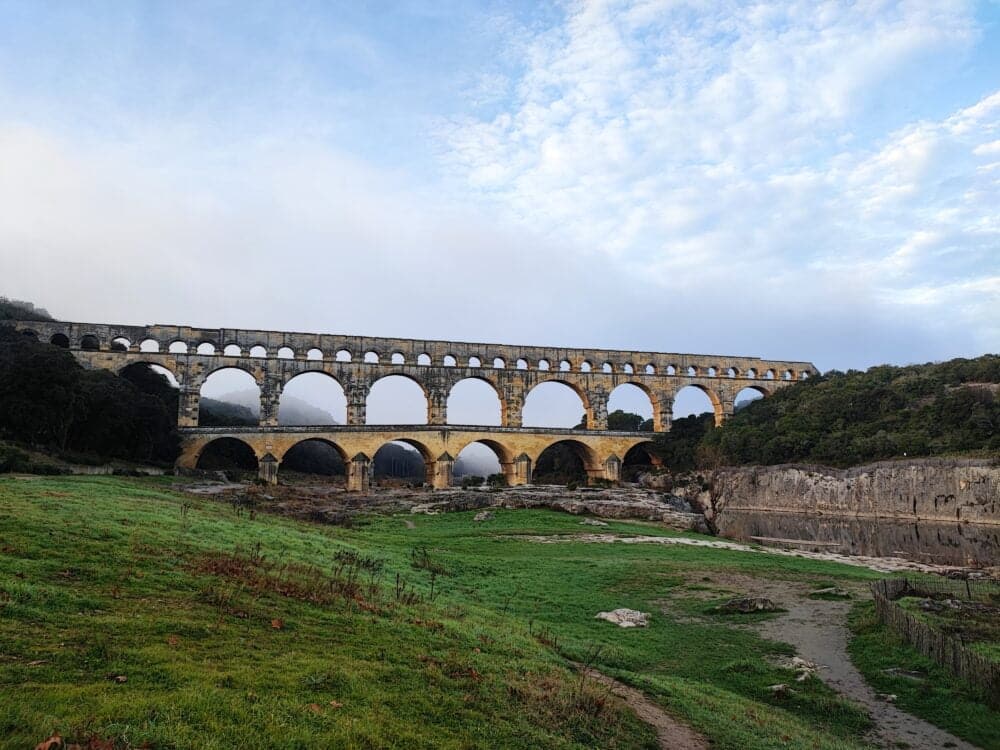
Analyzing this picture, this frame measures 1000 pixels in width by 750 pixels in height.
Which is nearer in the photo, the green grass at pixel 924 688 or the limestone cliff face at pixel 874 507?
the green grass at pixel 924 688

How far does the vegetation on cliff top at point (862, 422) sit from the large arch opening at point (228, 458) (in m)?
31.7

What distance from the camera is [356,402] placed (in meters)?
48.0

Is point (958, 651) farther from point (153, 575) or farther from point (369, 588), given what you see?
point (153, 575)

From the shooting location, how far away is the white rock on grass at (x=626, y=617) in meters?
11.4

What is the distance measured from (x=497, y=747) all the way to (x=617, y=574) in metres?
11.0

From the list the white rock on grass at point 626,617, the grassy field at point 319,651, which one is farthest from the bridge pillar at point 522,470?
the white rock on grass at point 626,617

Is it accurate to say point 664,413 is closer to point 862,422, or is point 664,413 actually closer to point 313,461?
point 862,422

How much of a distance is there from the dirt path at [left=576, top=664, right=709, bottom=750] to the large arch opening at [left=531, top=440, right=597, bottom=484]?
134 ft

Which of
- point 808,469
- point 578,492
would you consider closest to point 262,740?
point 578,492

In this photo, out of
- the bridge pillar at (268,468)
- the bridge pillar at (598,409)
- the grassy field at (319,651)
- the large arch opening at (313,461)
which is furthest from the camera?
the large arch opening at (313,461)

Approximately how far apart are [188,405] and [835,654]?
43651 mm

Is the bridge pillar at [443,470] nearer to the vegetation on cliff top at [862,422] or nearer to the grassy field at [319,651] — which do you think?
the vegetation on cliff top at [862,422]

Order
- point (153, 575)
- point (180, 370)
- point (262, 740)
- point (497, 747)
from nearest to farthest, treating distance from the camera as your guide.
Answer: point (262, 740) → point (497, 747) → point (153, 575) → point (180, 370)

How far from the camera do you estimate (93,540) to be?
8.91m
